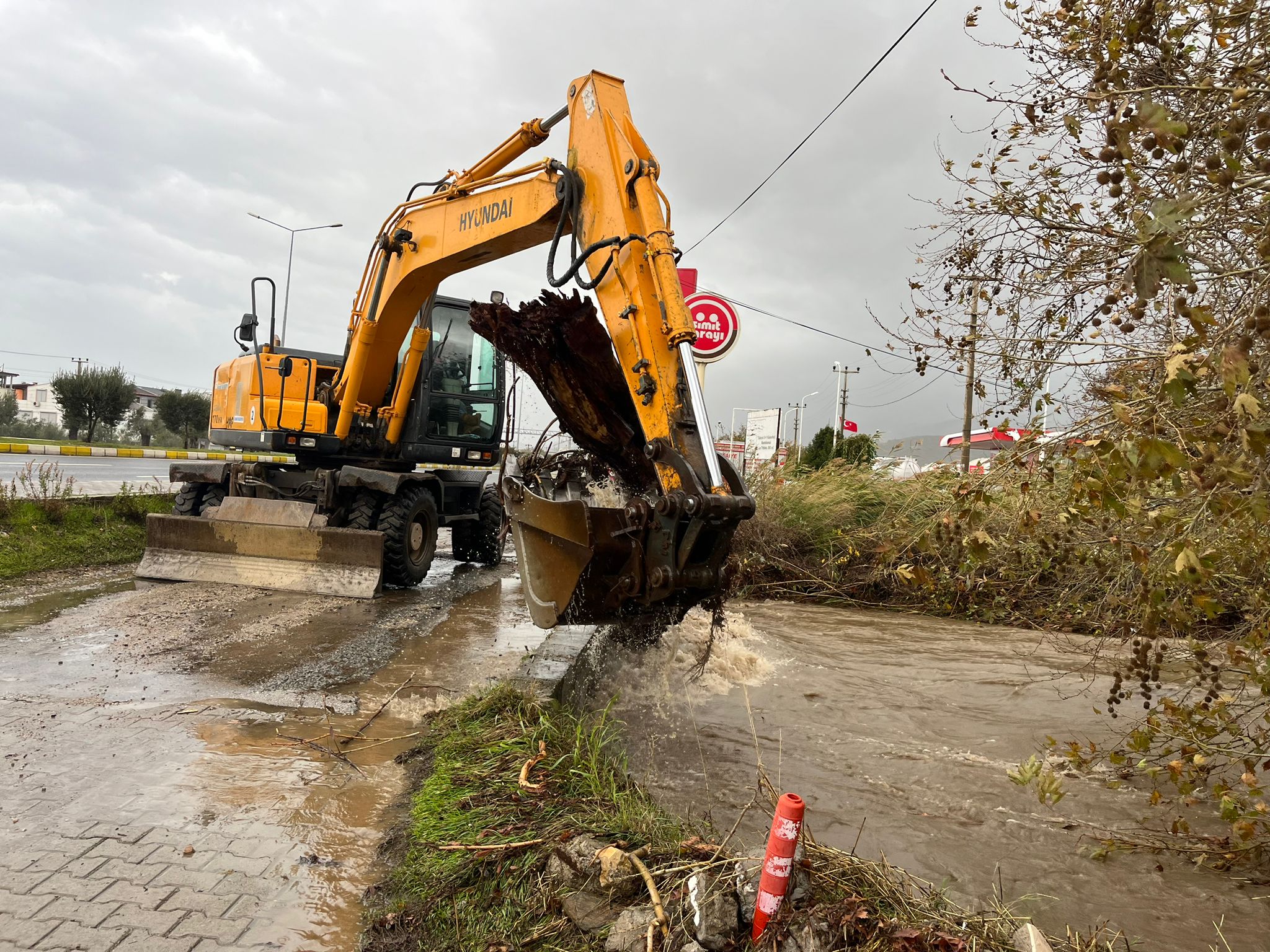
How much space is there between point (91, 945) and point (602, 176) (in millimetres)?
4585

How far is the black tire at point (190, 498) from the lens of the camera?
33.4 ft

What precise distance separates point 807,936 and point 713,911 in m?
0.27

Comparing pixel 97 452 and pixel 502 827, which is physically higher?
pixel 97 452

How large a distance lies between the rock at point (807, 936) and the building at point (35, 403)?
65.7 metres

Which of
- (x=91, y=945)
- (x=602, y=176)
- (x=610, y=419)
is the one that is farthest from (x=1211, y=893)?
(x=602, y=176)

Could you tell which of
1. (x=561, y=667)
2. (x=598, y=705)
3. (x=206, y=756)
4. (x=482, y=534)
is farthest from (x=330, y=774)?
(x=482, y=534)

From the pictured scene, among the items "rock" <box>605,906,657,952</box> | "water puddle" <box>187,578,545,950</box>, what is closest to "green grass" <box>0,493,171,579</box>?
"water puddle" <box>187,578,545,950</box>

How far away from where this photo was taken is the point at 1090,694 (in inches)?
249

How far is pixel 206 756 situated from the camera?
4148mm

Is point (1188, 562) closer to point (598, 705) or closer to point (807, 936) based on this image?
point (807, 936)

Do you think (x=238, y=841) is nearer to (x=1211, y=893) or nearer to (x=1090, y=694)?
(x=1211, y=893)

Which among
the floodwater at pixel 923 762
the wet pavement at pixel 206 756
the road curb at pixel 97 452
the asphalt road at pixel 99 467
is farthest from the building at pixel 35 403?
the floodwater at pixel 923 762

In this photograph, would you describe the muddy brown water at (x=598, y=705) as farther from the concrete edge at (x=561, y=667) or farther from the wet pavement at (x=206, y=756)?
the concrete edge at (x=561, y=667)

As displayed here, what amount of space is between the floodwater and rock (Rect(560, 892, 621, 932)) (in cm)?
113
